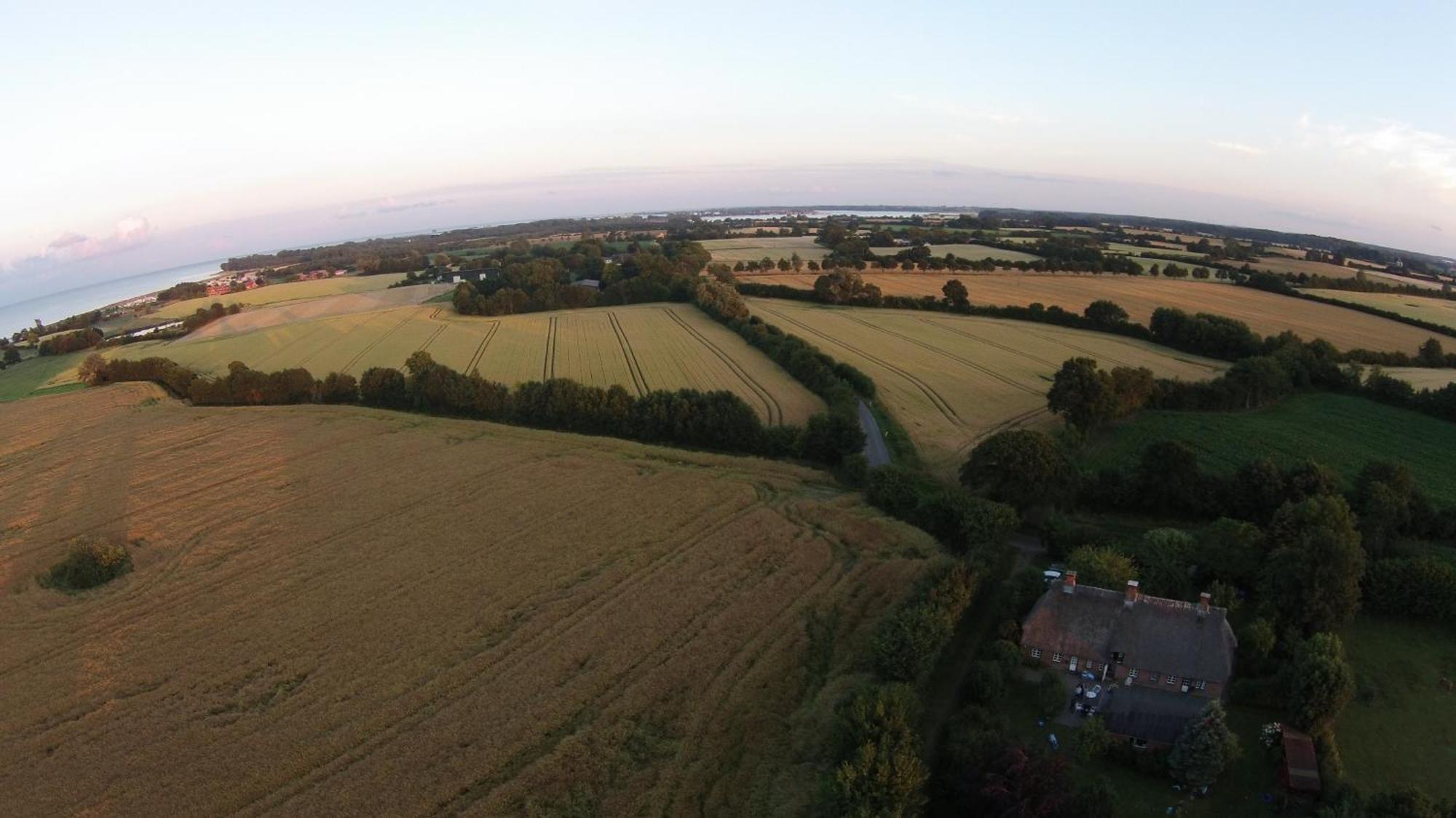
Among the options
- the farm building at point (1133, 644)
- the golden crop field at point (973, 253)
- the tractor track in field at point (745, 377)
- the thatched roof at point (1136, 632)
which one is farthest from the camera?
the golden crop field at point (973, 253)

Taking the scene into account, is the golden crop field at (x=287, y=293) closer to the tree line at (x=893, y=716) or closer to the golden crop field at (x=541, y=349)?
the golden crop field at (x=541, y=349)

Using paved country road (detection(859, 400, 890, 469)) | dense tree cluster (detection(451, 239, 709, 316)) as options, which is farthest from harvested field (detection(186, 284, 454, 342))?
paved country road (detection(859, 400, 890, 469))

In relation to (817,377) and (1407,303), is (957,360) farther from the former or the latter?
(1407,303)

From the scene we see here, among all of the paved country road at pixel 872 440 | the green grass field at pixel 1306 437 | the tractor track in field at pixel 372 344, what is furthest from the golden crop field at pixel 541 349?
the green grass field at pixel 1306 437

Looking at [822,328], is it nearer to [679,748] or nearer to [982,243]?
[679,748]

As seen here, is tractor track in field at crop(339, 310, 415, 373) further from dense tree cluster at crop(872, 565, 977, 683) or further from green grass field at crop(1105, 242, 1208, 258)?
green grass field at crop(1105, 242, 1208, 258)

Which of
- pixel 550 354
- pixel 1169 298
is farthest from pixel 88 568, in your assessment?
pixel 1169 298
